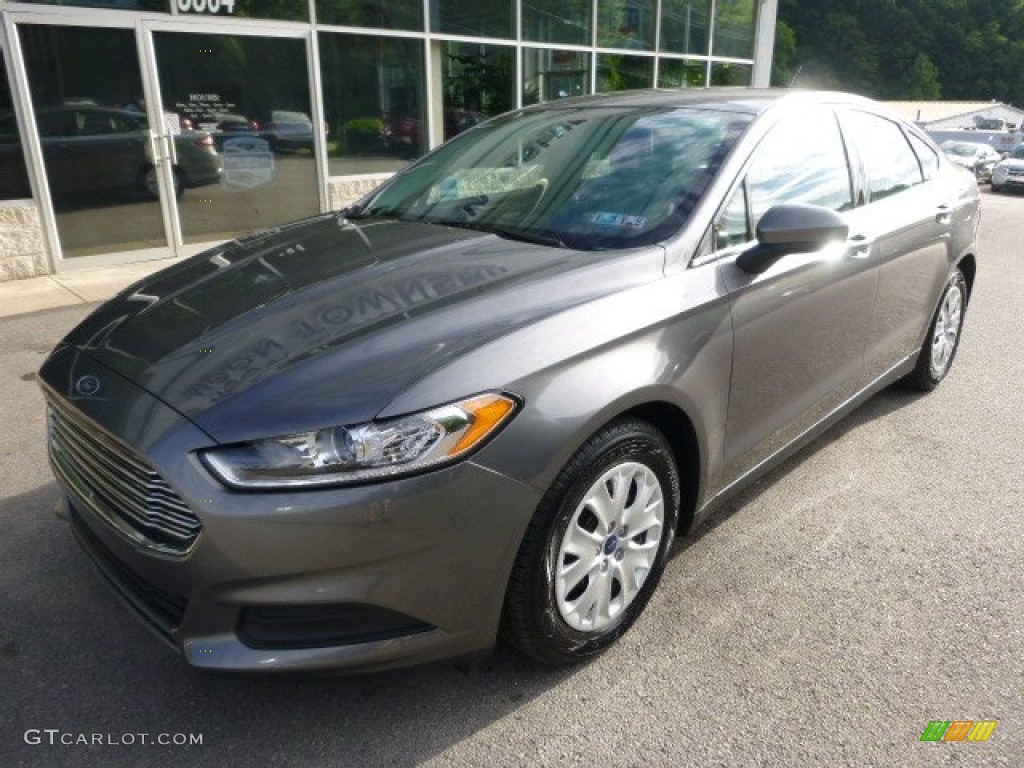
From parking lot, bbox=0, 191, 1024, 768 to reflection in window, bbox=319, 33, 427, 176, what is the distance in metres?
7.16

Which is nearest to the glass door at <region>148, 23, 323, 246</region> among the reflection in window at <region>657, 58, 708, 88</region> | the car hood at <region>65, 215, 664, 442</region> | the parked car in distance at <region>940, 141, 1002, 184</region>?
the car hood at <region>65, 215, 664, 442</region>

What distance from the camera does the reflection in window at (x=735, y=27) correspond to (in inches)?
569

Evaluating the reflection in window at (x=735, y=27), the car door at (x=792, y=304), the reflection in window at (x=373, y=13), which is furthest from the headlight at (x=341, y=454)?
the reflection in window at (x=735, y=27)

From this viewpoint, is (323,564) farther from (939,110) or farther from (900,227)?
(939,110)

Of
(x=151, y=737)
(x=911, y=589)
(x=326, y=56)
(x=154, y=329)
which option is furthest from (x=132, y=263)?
(x=911, y=589)

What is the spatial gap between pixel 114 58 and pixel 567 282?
734cm

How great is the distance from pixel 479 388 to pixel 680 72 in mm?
13473

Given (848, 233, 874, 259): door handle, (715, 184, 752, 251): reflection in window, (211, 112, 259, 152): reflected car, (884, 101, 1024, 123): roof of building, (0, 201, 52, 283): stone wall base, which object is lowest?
(884, 101, 1024, 123): roof of building

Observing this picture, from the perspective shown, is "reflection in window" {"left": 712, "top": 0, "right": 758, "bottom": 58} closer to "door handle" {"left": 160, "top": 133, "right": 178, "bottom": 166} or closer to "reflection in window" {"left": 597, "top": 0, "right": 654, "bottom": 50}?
"reflection in window" {"left": 597, "top": 0, "right": 654, "bottom": 50}

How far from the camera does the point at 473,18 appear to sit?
10.8 m

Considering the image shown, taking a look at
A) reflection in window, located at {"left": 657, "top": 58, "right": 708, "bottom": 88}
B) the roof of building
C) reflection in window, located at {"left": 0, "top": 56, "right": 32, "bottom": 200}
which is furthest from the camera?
the roof of building

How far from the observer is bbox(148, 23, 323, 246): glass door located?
8328 mm

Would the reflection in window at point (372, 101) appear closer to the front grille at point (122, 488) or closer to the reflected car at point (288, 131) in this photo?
the reflected car at point (288, 131)

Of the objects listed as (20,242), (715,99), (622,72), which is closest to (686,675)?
(715,99)
